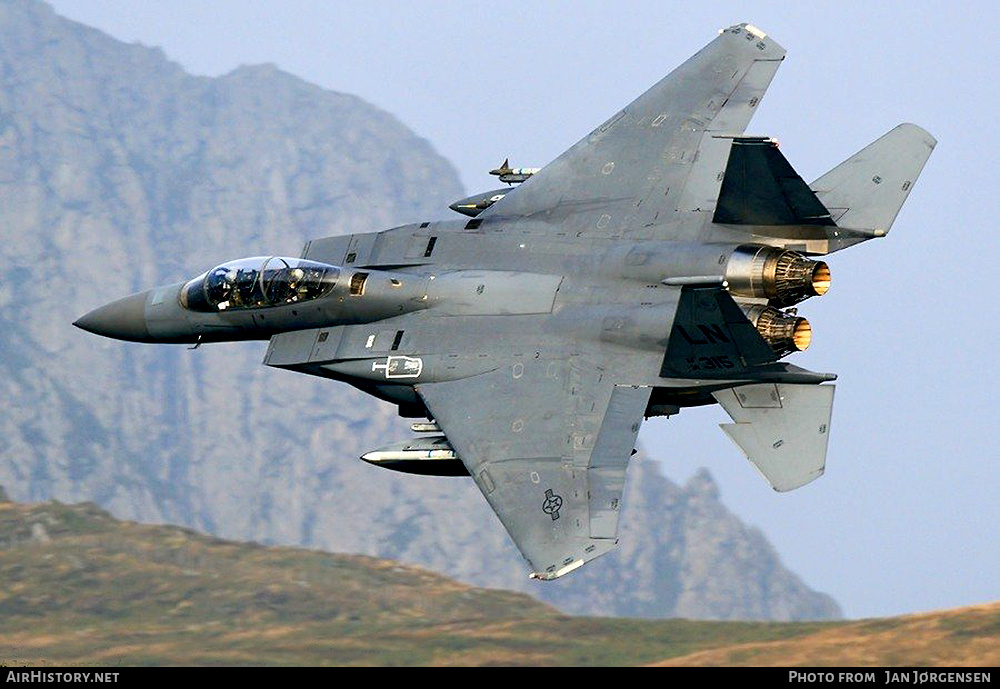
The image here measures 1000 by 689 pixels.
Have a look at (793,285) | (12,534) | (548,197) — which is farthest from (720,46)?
(12,534)

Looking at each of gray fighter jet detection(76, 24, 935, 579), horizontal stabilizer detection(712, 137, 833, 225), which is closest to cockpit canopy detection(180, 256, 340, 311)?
gray fighter jet detection(76, 24, 935, 579)

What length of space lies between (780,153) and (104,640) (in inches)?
864

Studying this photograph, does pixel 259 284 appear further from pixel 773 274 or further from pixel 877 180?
pixel 877 180

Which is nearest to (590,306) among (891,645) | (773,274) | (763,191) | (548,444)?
(548,444)

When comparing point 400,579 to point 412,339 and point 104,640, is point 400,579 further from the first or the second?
point 412,339

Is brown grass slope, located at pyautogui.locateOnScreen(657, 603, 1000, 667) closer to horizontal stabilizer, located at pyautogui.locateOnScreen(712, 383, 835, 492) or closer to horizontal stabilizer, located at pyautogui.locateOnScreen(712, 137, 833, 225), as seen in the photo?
horizontal stabilizer, located at pyautogui.locateOnScreen(712, 383, 835, 492)

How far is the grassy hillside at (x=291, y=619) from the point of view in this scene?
110 ft

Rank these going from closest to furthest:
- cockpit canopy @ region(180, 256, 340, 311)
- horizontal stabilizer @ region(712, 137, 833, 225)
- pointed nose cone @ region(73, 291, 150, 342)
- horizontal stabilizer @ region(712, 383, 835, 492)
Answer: horizontal stabilizer @ region(712, 383, 835, 492), horizontal stabilizer @ region(712, 137, 833, 225), cockpit canopy @ region(180, 256, 340, 311), pointed nose cone @ region(73, 291, 150, 342)

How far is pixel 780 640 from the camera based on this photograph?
34062 millimetres

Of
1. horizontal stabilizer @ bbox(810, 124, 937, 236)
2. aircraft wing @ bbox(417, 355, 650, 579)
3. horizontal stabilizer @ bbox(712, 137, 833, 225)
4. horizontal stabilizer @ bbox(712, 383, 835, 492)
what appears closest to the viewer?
aircraft wing @ bbox(417, 355, 650, 579)

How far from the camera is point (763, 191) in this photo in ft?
76.7

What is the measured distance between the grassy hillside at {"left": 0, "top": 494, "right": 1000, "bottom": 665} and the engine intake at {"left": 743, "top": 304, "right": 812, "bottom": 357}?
9.80m

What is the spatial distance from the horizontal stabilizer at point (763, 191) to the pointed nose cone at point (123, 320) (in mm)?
10574

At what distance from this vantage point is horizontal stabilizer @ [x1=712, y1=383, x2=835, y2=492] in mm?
21812
